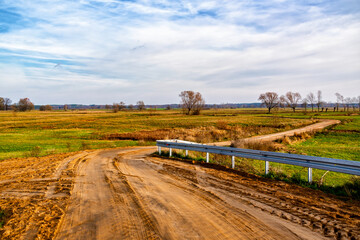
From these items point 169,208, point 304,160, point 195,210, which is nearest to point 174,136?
point 304,160

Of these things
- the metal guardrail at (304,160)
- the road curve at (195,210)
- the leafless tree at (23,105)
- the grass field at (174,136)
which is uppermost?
the leafless tree at (23,105)

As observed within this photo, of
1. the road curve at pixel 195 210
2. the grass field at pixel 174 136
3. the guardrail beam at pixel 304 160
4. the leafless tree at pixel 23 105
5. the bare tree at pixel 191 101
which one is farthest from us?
the leafless tree at pixel 23 105

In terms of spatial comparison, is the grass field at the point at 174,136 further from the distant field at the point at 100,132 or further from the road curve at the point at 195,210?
the road curve at the point at 195,210

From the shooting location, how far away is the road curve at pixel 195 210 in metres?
4.92

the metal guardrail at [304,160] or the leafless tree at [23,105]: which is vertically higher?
the leafless tree at [23,105]

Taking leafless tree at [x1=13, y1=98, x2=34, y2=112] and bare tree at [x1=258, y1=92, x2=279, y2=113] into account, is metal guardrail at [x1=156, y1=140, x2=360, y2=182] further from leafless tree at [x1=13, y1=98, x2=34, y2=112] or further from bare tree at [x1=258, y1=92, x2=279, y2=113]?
leafless tree at [x1=13, y1=98, x2=34, y2=112]

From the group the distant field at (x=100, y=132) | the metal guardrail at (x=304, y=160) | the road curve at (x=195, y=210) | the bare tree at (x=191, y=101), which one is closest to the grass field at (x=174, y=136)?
the distant field at (x=100, y=132)

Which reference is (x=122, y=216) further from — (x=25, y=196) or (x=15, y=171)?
(x=15, y=171)

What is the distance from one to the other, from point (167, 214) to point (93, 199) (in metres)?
2.52

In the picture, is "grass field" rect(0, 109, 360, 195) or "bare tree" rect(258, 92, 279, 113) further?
"bare tree" rect(258, 92, 279, 113)

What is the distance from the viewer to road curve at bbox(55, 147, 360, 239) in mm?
4918

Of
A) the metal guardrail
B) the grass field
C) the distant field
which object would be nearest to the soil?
the metal guardrail

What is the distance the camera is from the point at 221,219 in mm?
5578

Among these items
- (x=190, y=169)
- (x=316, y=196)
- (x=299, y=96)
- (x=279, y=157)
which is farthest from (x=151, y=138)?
(x=299, y=96)
